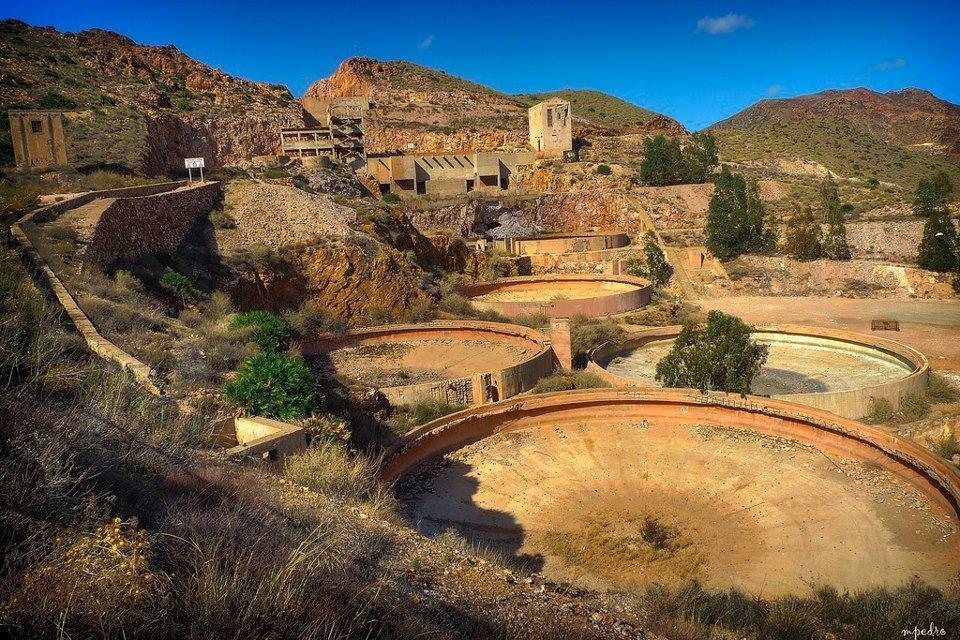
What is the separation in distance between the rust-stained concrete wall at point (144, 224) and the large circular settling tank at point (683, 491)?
357 inches

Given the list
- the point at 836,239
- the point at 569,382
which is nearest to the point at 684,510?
the point at 569,382

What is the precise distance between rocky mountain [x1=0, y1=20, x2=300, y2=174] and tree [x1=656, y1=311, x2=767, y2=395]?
1001 inches

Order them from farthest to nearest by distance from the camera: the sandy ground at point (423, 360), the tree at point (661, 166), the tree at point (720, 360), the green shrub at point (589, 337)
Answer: the tree at point (661, 166) → the green shrub at point (589, 337) → the sandy ground at point (423, 360) → the tree at point (720, 360)

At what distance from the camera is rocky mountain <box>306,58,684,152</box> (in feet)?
193

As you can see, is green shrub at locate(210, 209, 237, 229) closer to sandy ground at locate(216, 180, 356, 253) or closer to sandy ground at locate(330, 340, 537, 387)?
sandy ground at locate(216, 180, 356, 253)

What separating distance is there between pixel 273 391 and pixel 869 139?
237 feet

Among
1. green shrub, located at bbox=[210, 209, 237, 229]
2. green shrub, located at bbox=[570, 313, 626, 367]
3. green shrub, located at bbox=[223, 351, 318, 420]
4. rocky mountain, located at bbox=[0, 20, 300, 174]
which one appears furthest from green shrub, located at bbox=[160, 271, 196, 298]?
rocky mountain, located at bbox=[0, 20, 300, 174]

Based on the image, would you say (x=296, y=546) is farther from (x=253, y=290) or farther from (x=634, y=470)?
(x=253, y=290)

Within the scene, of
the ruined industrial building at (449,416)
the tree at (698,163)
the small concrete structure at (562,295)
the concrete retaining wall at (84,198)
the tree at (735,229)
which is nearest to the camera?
the ruined industrial building at (449,416)

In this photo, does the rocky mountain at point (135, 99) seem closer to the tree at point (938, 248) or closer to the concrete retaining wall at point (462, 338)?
the concrete retaining wall at point (462, 338)

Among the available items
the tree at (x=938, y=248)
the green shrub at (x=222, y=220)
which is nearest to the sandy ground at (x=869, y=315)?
the tree at (x=938, y=248)

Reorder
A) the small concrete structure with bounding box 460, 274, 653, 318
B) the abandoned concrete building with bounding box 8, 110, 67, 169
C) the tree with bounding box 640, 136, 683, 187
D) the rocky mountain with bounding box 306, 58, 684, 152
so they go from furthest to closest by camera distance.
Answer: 1. the rocky mountain with bounding box 306, 58, 684, 152
2. the tree with bounding box 640, 136, 683, 187
3. the small concrete structure with bounding box 460, 274, 653, 318
4. the abandoned concrete building with bounding box 8, 110, 67, 169

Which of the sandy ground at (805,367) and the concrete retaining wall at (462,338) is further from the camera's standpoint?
the sandy ground at (805,367)

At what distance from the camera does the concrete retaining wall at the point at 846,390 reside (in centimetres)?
1333
